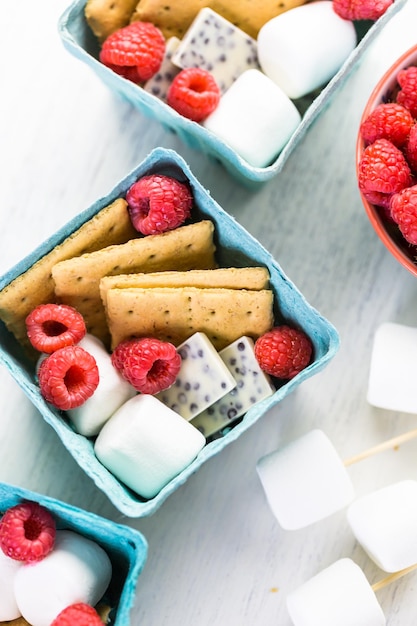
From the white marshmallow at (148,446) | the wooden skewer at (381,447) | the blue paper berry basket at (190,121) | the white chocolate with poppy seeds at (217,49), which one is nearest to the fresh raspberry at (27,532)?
the white marshmallow at (148,446)

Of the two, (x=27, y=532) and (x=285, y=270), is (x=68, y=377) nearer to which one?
(x=27, y=532)

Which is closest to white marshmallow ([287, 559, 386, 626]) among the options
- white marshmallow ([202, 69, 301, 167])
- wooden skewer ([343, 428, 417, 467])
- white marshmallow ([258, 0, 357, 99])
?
wooden skewer ([343, 428, 417, 467])

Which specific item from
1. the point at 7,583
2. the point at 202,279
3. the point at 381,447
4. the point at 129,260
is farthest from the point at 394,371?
the point at 7,583

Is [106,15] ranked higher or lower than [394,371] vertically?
higher

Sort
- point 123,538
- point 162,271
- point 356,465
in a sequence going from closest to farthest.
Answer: point 123,538, point 162,271, point 356,465

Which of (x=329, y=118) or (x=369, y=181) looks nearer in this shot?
(x=369, y=181)

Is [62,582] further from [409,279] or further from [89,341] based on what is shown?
[409,279]

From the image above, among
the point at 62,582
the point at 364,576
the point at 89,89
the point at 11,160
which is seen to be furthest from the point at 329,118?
the point at 62,582
